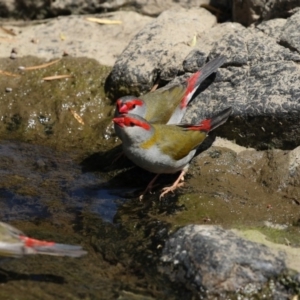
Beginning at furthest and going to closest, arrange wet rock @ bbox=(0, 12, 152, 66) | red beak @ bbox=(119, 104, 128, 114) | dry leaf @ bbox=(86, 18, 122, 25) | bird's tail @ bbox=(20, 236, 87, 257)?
dry leaf @ bbox=(86, 18, 122, 25) → wet rock @ bbox=(0, 12, 152, 66) → red beak @ bbox=(119, 104, 128, 114) → bird's tail @ bbox=(20, 236, 87, 257)

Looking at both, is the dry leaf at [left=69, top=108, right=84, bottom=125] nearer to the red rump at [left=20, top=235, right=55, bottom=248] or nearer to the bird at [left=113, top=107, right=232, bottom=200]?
the bird at [left=113, top=107, right=232, bottom=200]

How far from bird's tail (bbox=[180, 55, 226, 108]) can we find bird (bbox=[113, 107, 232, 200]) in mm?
600

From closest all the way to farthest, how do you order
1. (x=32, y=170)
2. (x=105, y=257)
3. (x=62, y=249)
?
(x=62, y=249)
(x=105, y=257)
(x=32, y=170)

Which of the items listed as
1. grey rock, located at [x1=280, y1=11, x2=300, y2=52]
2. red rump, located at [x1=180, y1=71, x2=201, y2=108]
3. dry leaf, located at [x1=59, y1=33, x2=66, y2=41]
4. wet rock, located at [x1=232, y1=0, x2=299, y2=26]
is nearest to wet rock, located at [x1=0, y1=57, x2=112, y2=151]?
dry leaf, located at [x1=59, y1=33, x2=66, y2=41]

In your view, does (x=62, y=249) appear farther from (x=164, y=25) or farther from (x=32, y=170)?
(x=164, y=25)

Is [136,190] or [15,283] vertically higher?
[15,283]

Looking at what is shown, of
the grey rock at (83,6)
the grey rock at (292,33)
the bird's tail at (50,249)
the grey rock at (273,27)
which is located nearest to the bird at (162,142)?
the grey rock at (292,33)

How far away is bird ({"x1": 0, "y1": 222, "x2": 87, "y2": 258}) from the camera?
568cm

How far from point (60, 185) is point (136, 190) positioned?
0.77m

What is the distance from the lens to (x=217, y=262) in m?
5.80

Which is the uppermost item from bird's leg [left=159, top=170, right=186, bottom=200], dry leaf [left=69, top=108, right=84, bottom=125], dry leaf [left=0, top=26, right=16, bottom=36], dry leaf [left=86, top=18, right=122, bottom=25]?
dry leaf [left=86, top=18, right=122, bottom=25]

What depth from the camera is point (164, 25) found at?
9.23m

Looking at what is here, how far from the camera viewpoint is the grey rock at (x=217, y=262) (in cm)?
575

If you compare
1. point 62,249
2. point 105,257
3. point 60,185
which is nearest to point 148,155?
point 60,185
